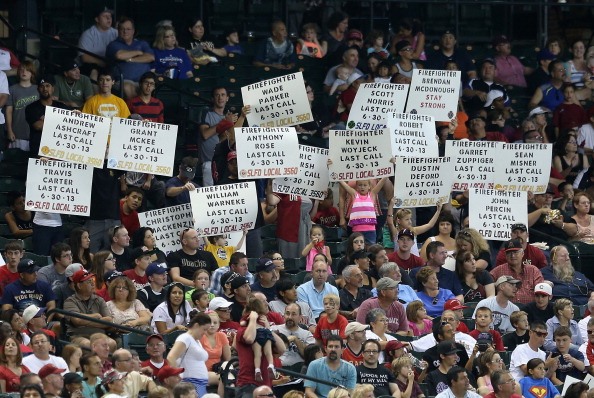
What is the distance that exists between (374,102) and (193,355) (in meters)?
7.93

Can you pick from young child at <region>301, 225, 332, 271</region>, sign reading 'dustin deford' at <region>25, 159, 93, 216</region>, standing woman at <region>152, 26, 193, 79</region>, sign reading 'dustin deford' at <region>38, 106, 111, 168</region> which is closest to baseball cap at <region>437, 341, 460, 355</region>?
young child at <region>301, 225, 332, 271</region>

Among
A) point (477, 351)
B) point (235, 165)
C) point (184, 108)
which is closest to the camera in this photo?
point (477, 351)

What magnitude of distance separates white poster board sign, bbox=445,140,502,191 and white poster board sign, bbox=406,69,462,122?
0.99 m

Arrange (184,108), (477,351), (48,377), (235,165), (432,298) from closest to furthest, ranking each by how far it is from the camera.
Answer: (48,377) < (477,351) < (432,298) < (235,165) < (184,108)

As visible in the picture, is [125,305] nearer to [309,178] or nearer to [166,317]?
[166,317]

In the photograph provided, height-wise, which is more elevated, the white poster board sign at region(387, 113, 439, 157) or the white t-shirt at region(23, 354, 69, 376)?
the white poster board sign at region(387, 113, 439, 157)

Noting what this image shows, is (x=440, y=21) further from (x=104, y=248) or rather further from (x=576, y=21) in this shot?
(x=104, y=248)

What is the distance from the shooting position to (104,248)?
24516 millimetres

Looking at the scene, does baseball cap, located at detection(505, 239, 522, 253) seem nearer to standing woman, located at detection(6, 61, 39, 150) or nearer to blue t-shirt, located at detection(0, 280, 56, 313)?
blue t-shirt, located at detection(0, 280, 56, 313)

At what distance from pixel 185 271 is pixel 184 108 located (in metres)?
5.57

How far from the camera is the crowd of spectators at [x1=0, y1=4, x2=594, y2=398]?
20.2 m

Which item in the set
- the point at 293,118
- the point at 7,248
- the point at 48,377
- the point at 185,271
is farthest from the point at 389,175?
the point at 48,377

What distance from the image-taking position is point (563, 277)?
2498 cm

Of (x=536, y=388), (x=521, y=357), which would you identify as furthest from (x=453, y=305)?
(x=536, y=388)
